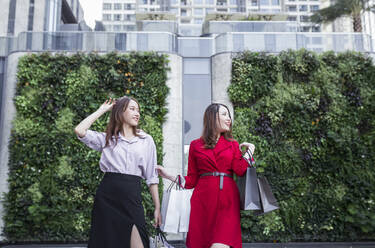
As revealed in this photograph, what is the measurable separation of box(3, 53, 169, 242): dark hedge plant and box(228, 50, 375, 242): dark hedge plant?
8.57 feet

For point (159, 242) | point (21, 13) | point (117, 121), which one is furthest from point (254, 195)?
point (21, 13)

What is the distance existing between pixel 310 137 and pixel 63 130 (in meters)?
6.84

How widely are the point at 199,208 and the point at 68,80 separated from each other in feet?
23.3

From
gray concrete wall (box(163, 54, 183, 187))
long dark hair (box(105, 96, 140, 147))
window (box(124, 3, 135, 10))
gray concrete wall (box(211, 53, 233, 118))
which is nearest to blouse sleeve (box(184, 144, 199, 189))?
long dark hair (box(105, 96, 140, 147))

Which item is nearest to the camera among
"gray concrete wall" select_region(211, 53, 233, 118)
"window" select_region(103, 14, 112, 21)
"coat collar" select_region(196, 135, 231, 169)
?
"coat collar" select_region(196, 135, 231, 169)

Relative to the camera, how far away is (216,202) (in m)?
2.76

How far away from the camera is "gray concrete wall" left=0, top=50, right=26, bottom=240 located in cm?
829

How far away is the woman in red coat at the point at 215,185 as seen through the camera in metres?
2.70

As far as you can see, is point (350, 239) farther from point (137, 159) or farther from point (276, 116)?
point (137, 159)

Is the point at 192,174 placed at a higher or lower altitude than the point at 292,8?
lower

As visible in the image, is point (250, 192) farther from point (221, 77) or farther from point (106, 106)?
point (221, 77)

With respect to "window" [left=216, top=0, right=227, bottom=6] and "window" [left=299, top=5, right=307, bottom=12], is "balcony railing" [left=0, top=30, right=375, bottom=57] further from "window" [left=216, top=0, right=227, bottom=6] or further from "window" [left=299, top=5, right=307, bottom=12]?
"window" [left=299, top=5, right=307, bottom=12]

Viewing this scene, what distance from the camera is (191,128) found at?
30.5ft

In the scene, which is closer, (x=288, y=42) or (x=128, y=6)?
(x=288, y=42)
